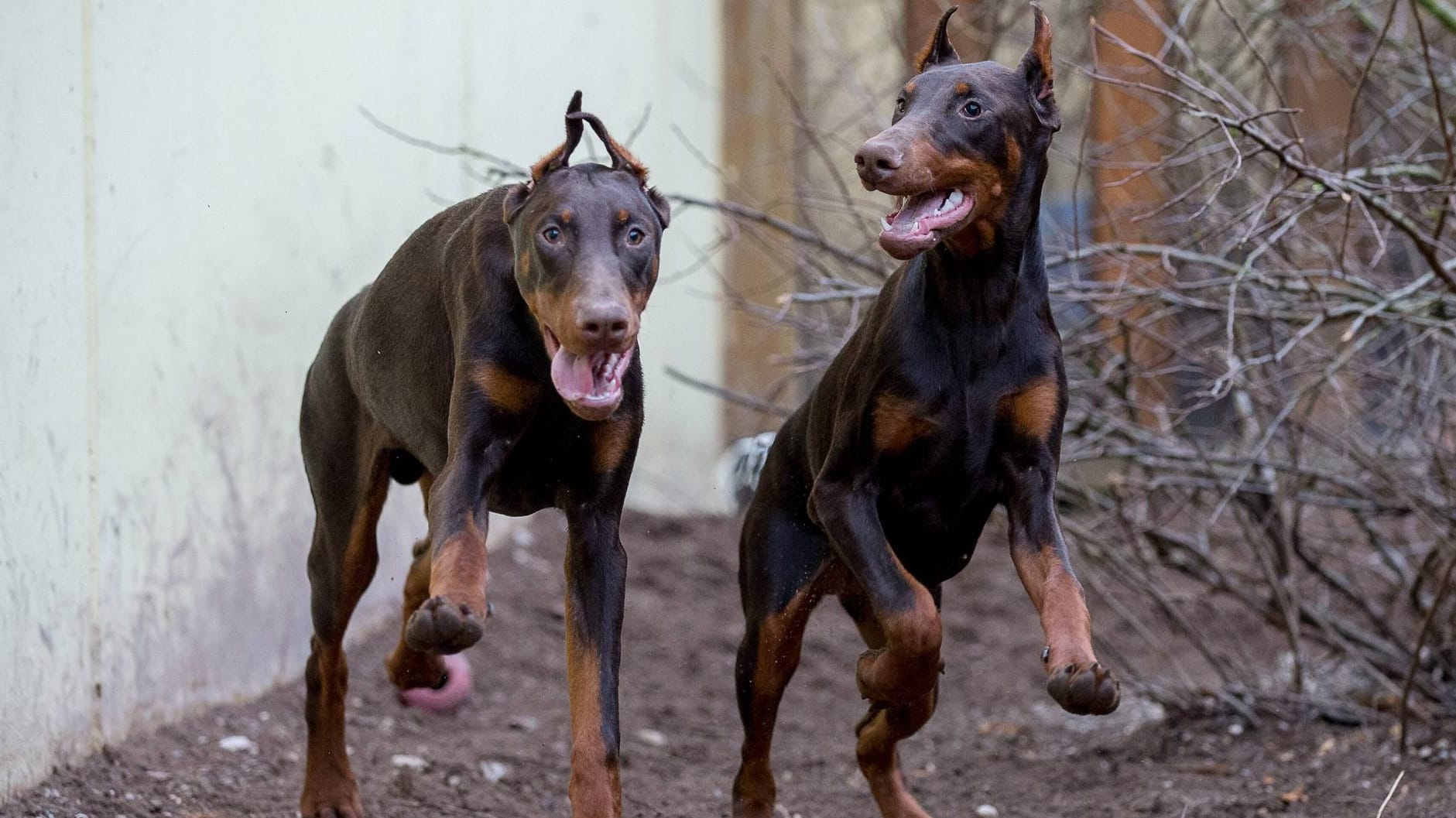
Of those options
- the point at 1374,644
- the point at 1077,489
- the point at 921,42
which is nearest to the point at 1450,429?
the point at 1374,644

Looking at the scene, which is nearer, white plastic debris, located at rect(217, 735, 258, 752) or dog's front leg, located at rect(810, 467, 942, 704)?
dog's front leg, located at rect(810, 467, 942, 704)

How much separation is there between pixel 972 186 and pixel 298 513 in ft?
10.4

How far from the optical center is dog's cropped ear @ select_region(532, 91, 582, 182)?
11.3 ft

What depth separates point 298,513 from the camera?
19.1 feet

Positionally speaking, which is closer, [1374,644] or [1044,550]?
[1044,550]

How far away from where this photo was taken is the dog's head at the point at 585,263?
307cm

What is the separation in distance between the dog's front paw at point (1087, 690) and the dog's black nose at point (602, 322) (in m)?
1.07

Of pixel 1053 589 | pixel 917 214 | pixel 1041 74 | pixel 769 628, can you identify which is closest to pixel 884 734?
pixel 769 628

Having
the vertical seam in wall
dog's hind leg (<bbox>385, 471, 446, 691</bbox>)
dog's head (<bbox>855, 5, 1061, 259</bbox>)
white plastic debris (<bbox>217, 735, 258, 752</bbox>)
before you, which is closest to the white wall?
the vertical seam in wall

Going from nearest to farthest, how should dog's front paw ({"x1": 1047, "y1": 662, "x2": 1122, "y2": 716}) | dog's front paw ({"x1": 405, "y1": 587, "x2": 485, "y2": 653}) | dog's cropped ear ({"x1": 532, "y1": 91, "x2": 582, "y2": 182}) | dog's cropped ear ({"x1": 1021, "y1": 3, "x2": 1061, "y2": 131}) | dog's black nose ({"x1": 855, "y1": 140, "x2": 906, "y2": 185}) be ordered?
dog's front paw ({"x1": 405, "y1": 587, "x2": 485, "y2": 653}) → dog's front paw ({"x1": 1047, "y1": 662, "x2": 1122, "y2": 716}) → dog's black nose ({"x1": 855, "y1": 140, "x2": 906, "y2": 185}) → dog's cropped ear ({"x1": 532, "y1": 91, "x2": 582, "y2": 182}) → dog's cropped ear ({"x1": 1021, "y1": 3, "x2": 1061, "y2": 131})

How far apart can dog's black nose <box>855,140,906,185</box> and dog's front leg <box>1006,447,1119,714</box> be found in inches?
29.8

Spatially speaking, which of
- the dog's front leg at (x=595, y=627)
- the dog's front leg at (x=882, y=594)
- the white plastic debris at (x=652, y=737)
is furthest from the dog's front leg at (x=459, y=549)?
the white plastic debris at (x=652, y=737)

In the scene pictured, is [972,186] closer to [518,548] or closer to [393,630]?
[393,630]

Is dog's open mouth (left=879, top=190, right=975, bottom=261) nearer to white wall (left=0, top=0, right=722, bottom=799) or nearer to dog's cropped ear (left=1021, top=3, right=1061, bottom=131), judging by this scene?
dog's cropped ear (left=1021, top=3, right=1061, bottom=131)
